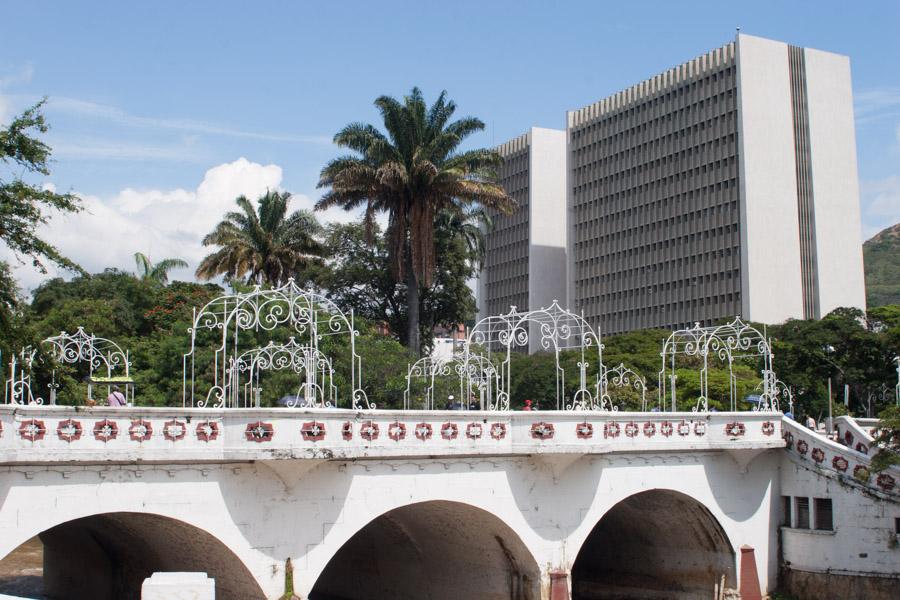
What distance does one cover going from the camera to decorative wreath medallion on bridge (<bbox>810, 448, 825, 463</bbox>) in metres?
27.3

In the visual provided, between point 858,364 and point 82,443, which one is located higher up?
point 858,364

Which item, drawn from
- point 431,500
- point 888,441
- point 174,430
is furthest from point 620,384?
point 174,430

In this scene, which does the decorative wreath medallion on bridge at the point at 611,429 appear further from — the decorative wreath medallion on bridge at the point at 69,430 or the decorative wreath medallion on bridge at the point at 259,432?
the decorative wreath medallion on bridge at the point at 69,430

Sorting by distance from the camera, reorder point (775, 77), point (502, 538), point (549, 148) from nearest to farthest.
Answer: point (502, 538) < point (775, 77) < point (549, 148)

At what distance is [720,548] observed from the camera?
90.9 ft

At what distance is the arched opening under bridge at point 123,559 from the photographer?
1969 cm

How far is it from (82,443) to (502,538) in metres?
10.6

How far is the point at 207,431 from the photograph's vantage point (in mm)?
18312

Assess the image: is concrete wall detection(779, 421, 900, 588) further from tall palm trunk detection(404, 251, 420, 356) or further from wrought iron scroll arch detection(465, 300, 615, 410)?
tall palm trunk detection(404, 251, 420, 356)

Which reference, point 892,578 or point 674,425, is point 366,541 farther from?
point 892,578

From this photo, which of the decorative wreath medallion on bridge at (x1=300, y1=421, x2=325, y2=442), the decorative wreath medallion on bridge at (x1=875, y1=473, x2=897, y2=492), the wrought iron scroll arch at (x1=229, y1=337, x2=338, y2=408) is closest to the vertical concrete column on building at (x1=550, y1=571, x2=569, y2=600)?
the wrought iron scroll arch at (x1=229, y1=337, x2=338, y2=408)

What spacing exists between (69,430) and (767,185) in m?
81.0

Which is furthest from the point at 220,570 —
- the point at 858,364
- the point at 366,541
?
the point at 858,364

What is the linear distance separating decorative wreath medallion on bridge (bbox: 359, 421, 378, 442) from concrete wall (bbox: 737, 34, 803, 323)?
238ft
